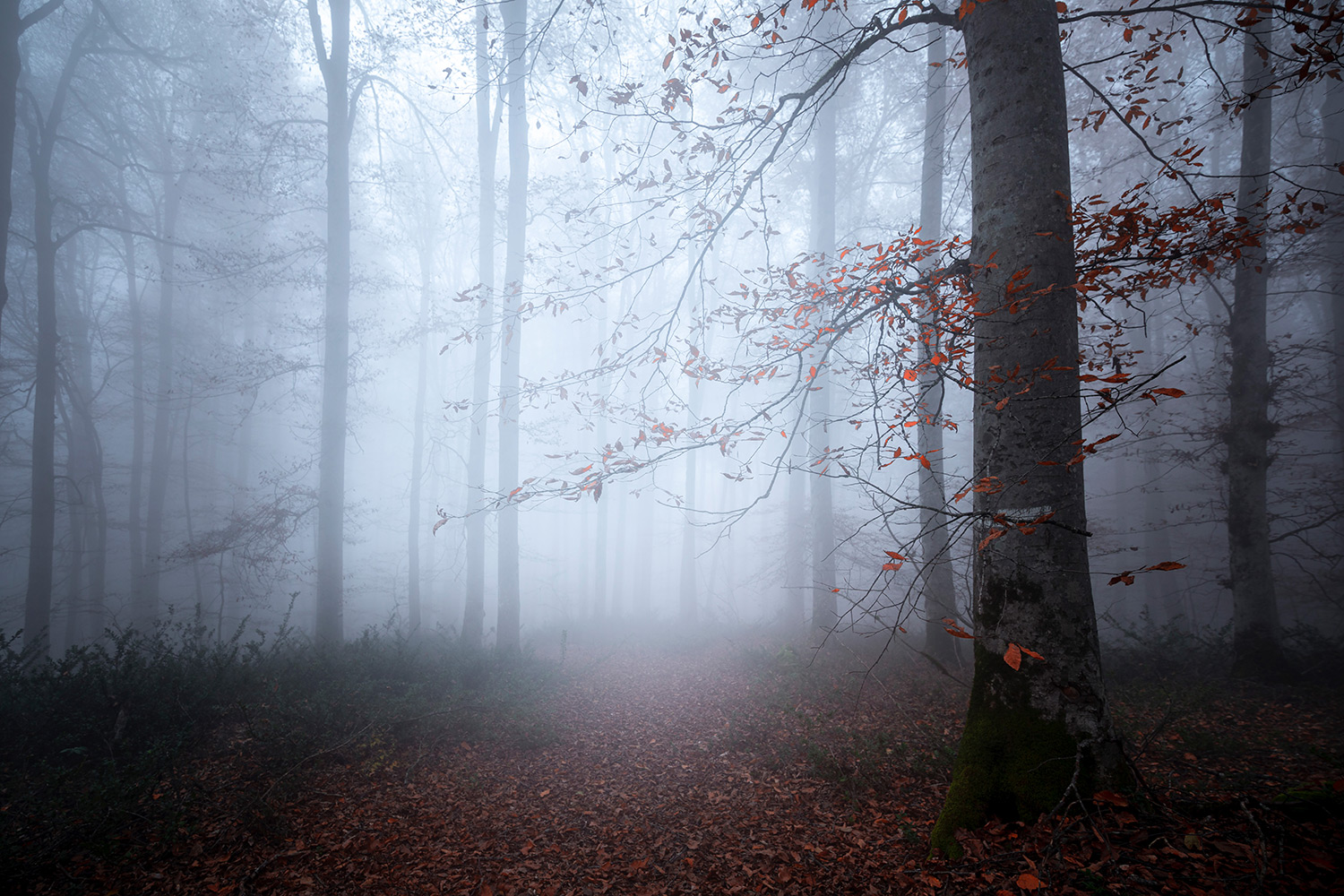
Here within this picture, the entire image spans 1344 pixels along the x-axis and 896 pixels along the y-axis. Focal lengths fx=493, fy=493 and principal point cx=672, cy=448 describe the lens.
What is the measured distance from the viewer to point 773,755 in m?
5.34

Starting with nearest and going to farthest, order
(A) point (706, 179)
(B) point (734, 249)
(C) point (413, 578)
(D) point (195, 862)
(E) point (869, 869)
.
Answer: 1. (E) point (869, 869)
2. (D) point (195, 862)
3. (A) point (706, 179)
4. (C) point (413, 578)
5. (B) point (734, 249)

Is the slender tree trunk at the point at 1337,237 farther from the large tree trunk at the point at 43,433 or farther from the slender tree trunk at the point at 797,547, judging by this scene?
the large tree trunk at the point at 43,433

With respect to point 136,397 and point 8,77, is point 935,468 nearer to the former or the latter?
point 8,77

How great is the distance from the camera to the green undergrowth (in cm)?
396

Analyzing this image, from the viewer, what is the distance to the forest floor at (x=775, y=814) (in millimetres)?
2469

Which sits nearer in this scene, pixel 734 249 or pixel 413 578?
pixel 413 578

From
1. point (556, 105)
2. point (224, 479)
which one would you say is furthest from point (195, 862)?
point (224, 479)

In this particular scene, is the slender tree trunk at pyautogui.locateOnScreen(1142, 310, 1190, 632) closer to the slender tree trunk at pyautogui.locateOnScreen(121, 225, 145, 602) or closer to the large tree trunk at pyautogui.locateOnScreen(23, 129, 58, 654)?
the large tree trunk at pyautogui.locateOnScreen(23, 129, 58, 654)

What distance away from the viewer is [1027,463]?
9.76 ft

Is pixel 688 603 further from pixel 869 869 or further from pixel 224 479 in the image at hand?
pixel 224 479

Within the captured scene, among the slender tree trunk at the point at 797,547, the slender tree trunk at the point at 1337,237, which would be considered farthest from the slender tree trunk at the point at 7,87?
the slender tree trunk at the point at 1337,237

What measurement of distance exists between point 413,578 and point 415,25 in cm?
1405

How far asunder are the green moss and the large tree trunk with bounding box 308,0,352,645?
10104 mm

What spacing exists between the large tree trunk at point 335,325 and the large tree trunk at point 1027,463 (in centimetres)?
1022
